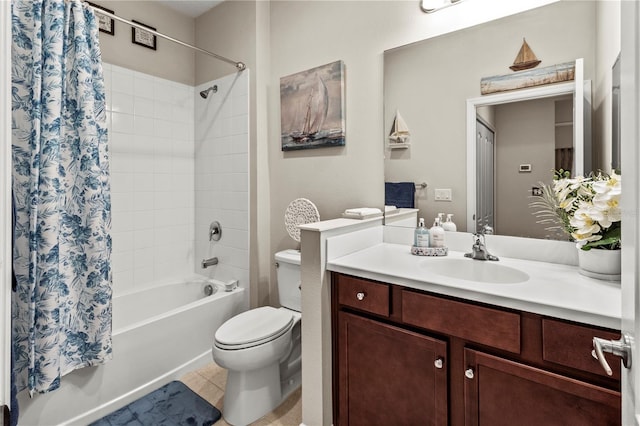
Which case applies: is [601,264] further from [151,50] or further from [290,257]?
[151,50]

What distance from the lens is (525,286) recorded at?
1121 millimetres

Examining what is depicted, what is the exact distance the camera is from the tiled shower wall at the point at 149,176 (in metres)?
2.41

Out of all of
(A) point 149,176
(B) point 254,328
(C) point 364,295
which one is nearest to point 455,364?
(C) point 364,295

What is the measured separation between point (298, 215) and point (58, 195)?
128cm

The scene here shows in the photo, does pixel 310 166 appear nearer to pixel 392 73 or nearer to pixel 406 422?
pixel 392 73

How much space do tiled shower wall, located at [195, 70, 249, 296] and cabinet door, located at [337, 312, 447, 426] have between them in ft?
4.10

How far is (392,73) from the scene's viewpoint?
5.95 feet

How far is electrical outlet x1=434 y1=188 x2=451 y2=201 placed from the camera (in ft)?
5.48

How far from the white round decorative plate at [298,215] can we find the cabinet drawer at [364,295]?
29.8 inches

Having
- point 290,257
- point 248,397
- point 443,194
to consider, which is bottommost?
point 248,397

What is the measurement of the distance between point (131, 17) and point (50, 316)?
2154 mm

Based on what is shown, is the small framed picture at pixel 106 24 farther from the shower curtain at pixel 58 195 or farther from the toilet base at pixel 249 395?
the toilet base at pixel 249 395

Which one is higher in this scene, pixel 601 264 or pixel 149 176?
pixel 149 176

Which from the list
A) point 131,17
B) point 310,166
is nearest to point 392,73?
point 310,166
